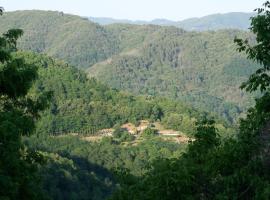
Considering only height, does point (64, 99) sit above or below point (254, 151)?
below

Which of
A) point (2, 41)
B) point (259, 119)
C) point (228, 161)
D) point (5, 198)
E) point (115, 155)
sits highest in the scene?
point (2, 41)

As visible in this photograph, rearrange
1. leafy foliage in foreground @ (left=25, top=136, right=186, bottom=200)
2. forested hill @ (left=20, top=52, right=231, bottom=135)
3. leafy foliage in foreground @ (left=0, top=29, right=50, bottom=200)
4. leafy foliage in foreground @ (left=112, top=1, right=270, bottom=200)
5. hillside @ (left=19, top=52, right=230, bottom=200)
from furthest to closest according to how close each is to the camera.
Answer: forested hill @ (left=20, top=52, right=231, bottom=135) < hillside @ (left=19, top=52, right=230, bottom=200) < leafy foliage in foreground @ (left=25, top=136, right=186, bottom=200) < leafy foliage in foreground @ (left=0, top=29, right=50, bottom=200) < leafy foliage in foreground @ (left=112, top=1, right=270, bottom=200)

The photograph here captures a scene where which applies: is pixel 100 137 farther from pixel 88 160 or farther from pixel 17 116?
pixel 17 116

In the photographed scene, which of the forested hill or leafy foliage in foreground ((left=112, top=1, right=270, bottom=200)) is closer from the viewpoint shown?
leafy foliage in foreground ((left=112, top=1, right=270, bottom=200))

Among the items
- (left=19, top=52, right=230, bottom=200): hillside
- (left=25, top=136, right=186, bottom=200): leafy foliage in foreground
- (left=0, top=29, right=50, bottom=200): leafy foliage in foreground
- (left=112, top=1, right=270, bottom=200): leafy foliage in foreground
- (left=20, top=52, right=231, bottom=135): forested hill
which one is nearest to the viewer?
(left=112, top=1, right=270, bottom=200): leafy foliage in foreground

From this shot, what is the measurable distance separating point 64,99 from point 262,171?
189640 millimetres

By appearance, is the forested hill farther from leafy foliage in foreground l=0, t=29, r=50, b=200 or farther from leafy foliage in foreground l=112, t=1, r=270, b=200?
leafy foliage in foreground l=112, t=1, r=270, b=200

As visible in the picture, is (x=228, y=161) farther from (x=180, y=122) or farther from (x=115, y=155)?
(x=180, y=122)

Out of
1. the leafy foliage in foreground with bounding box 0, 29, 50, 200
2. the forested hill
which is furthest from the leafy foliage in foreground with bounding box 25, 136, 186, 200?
the leafy foliage in foreground with bounding box 0, 29, 50, 200

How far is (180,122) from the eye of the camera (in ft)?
607

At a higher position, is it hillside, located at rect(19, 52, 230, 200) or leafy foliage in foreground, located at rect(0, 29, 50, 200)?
leafy foliage in foreground, located at rect(0, 29, 50, 200)

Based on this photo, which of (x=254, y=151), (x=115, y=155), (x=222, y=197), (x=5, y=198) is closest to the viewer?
(x=222, y=197)

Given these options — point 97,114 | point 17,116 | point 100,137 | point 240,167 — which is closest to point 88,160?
point 100,137

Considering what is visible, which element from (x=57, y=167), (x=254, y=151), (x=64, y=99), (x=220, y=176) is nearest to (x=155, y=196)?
(x=220, y=176)
